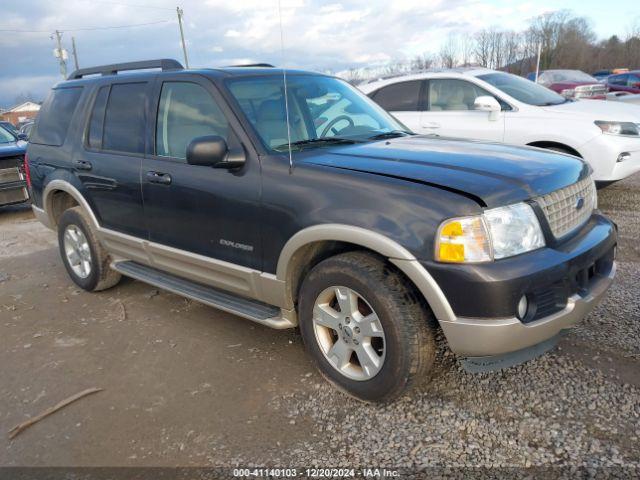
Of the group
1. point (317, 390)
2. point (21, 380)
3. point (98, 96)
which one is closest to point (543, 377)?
point (317, 390)

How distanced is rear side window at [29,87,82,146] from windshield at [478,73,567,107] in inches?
202

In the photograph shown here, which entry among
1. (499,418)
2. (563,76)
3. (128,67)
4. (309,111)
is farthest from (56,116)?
(563,76)

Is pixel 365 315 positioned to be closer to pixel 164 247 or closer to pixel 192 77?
pixel 164 247

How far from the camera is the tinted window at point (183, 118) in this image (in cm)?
346

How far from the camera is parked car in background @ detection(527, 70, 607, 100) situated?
13.2m

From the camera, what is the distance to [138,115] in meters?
3.96

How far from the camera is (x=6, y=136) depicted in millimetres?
9680

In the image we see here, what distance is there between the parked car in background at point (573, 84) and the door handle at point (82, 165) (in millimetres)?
12062

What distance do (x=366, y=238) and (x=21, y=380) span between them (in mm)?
2511

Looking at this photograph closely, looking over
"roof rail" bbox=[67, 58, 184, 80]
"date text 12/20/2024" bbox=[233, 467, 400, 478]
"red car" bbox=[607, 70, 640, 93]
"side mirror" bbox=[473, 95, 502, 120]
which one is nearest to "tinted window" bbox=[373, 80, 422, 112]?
"side mirror" bbox=[473, 95, 502, 120]

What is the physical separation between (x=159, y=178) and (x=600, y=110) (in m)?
5.51

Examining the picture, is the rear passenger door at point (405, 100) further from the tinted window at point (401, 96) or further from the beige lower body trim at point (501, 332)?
the beige lower body trim at point (501, 332)

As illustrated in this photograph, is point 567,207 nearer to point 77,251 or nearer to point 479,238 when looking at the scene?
point 479,238

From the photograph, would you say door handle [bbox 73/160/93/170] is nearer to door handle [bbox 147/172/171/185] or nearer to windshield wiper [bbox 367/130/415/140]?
door handle [bbox 147/172/171/185]
